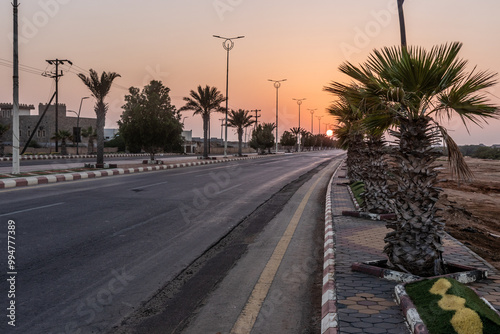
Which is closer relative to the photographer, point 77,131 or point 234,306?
Answer: point 234,306

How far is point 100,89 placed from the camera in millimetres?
25719

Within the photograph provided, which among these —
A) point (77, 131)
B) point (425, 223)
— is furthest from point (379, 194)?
point (77, 131)

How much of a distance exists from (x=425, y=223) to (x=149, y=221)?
567 centimetres

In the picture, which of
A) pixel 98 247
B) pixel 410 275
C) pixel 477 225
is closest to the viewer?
pixel 410 275

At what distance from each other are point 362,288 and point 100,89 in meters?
24.9

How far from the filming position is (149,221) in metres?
8.37

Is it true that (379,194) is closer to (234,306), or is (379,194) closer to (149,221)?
(149,221)

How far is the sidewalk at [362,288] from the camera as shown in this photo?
340 centimetres

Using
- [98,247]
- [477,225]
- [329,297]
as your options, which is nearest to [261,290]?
[329,297]

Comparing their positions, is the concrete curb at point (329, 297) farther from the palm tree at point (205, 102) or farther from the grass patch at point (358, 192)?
the palm tree at point (205, 102)

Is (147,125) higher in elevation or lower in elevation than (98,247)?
higher

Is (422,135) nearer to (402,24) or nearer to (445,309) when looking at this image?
(445,309)

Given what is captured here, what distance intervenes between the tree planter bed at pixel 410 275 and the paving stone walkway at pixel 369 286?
69 mm

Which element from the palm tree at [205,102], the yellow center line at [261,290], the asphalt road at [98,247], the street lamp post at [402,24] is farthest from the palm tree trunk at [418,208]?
the palm tree at [205,102]
